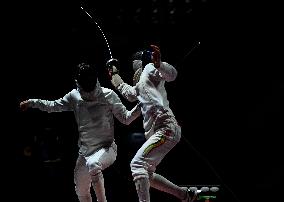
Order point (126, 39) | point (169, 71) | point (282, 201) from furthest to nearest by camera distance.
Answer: point (126, 39) → point (282, 201) → point (169, 71)

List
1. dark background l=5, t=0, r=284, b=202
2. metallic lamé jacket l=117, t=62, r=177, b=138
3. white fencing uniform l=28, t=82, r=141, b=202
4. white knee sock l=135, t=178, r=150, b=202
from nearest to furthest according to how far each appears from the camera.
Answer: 1. white knee sock l=135, t=178, r=150, b=202
2. metallic lamé jacket l=117, t=62, r=177, b=138
3. white fencing uniform l=28, t=82, r=141, b=202
4. dark background l=5, t=0, r=284, b=202

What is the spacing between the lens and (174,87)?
484 cm

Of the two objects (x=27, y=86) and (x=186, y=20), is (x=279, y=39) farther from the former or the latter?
(x=27, y=86)

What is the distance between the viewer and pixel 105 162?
3.37m

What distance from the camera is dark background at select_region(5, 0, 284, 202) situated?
4.69 metres

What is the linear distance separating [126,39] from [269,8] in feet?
4.64

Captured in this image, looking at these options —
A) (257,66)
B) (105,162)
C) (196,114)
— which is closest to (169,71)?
(105,162)

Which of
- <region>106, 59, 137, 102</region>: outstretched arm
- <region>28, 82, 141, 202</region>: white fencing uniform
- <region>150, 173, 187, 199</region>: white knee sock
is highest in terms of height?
<region>106, 59, 137, 102</region>: outstretched arm

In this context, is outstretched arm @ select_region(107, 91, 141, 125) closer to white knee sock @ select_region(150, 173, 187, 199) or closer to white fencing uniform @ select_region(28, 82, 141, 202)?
white fencing uniform @ select_region(28, 82, 141, 202)

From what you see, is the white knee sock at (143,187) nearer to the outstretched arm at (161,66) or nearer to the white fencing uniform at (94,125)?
the white fencing uniform at (94,125)

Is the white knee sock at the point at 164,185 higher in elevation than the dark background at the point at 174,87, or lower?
lower

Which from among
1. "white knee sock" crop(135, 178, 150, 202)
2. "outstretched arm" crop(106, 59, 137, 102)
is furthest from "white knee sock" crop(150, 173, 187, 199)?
"outstretched arm" crop(106, 59, 137, 102)

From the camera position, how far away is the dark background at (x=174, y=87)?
4691 mm

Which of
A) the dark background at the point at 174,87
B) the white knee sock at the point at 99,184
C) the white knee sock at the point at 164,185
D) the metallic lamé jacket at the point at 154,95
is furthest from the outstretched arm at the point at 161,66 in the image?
the dark background at the point at 174,87
